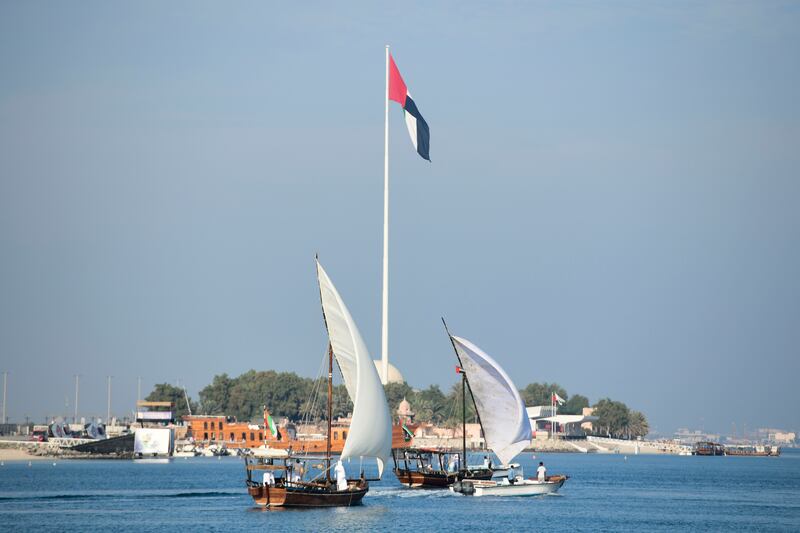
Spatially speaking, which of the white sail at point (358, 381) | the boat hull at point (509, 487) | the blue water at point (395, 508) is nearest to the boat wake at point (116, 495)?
the blue water at point (395, 508)

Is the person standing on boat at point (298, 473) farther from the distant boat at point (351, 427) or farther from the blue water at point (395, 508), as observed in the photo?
the blue water at point (395, 508)

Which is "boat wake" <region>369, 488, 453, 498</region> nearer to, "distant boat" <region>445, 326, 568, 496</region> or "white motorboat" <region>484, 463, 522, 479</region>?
"distant boat" <region>445, 326, 568, 496</region>

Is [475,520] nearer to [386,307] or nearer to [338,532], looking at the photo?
[338,532]

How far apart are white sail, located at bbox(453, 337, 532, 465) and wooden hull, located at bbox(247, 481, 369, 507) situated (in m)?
19.7

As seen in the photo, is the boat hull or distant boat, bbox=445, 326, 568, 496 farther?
distant boat, bbox=445, 326, 568, 496

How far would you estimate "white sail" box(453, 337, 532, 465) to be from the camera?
3925 inches

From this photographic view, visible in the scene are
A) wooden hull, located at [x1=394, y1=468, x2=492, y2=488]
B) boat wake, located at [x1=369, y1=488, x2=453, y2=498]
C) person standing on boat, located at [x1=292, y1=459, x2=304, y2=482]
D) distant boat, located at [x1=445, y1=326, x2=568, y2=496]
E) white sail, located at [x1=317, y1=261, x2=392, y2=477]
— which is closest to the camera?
white sail, located at [x1=317, y1=261, x2=392, y2=477]

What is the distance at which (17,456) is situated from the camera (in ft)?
609

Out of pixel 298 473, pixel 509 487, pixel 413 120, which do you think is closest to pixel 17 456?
pixel 413 120

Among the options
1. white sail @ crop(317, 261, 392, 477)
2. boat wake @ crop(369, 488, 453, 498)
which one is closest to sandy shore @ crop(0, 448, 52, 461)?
boat wake @ crop(369, 488, 453, 498)

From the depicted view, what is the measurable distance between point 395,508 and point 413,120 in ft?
281

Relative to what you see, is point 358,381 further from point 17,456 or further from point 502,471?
point 17,456

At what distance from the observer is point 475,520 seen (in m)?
80.7

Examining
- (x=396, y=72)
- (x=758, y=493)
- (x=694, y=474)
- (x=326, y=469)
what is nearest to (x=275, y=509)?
(x=326, y=469)
